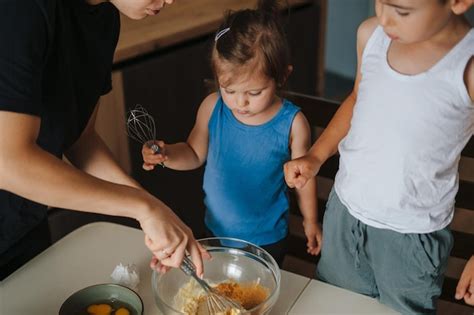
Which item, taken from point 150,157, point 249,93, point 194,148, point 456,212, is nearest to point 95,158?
point 150,157

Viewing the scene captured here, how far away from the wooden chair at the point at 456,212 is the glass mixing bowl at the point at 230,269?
48 centimetres

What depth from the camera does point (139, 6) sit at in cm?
98

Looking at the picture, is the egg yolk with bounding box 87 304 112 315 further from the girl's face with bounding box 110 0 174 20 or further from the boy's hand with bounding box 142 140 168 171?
the girl's face with bounding box 110 0 174 20

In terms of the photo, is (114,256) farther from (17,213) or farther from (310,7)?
(310,7)

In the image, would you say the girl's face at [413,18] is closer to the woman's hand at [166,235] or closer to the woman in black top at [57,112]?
the woman in black top at [57,112]

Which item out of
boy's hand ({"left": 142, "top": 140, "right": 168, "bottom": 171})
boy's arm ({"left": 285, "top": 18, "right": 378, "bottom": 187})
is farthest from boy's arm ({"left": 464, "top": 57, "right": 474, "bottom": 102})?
boy's hand ({"left": 142, "top": 140, "right": 168, "bottom": 171})

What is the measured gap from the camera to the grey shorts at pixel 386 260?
1121mm

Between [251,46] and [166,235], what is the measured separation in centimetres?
56

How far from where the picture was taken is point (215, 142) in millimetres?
1407

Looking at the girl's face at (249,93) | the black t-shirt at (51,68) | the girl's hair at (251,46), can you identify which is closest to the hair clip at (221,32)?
the girl's hair at (251,46)

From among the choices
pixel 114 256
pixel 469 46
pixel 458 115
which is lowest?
pixel 114 256

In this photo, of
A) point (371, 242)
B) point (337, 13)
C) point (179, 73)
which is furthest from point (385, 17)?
point (337, 13)

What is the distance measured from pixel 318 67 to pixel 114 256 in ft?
7.61

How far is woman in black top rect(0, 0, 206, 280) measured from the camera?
82cm
